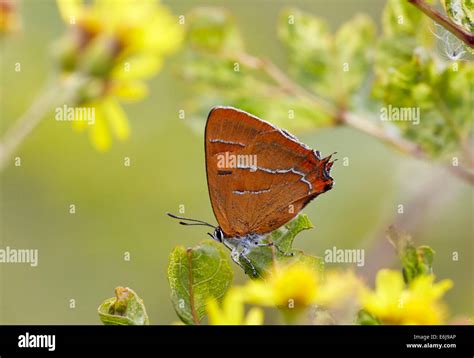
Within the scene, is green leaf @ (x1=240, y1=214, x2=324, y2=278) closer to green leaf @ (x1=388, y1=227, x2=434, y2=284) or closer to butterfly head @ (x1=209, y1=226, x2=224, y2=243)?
green leaf @ (x1=388, y1=227, x2=434, y2=284)

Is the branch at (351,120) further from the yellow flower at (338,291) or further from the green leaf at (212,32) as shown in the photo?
the yellow flower at (338,291)

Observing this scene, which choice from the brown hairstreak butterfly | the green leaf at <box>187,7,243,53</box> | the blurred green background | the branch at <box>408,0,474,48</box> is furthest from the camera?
the blurred green background

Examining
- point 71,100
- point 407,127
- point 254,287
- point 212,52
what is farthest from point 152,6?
point 254,287

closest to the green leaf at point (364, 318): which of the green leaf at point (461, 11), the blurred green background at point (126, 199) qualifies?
the green leaf at point (461, 11)

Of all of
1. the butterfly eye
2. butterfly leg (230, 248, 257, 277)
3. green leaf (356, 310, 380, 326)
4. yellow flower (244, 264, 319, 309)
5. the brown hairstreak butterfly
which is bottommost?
green leaf (356, 310, 380, 326)

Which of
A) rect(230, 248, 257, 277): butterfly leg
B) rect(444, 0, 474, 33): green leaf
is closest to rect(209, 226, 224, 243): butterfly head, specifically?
rect(230, 248, 257, 277): butterfly leg

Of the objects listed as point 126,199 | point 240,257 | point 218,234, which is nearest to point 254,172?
point 218,234
